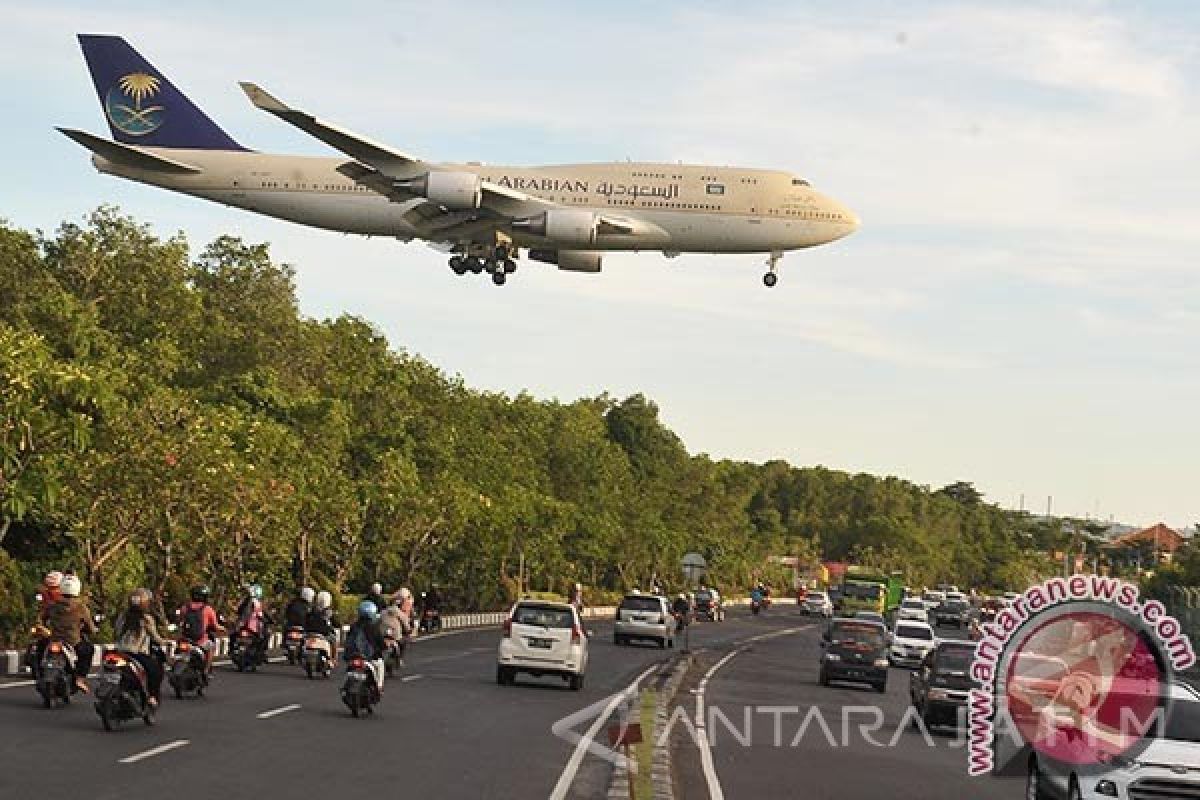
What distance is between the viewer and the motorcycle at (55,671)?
20.8 metres

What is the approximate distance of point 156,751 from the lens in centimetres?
1695

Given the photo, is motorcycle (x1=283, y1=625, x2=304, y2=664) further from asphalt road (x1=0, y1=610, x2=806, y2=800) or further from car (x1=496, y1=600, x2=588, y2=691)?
car (x1=496, y1=600, x2=588, y2=691)

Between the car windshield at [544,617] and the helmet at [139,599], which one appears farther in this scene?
the car windshield at [544,617]

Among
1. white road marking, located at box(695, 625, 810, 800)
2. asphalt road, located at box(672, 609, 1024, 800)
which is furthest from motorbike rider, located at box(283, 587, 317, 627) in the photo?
white road marking, located at box(695, 625, 810, 800)

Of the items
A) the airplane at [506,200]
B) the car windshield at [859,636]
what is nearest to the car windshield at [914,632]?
the airplane at [506,200]

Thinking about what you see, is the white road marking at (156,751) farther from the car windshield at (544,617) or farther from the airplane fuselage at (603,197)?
the airplane fuselage at (603,197)

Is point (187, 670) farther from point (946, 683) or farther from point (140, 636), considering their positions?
point (946, 683)

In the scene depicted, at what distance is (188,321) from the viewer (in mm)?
68750

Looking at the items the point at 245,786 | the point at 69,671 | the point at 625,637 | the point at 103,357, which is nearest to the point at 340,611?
the point at 625,637

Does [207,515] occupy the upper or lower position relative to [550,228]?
lower

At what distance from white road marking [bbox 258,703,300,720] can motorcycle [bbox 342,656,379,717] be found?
0.80m

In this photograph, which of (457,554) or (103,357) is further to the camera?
(457,554)

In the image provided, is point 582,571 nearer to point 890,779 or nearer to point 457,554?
point 457,554

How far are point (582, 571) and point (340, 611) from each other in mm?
43992
